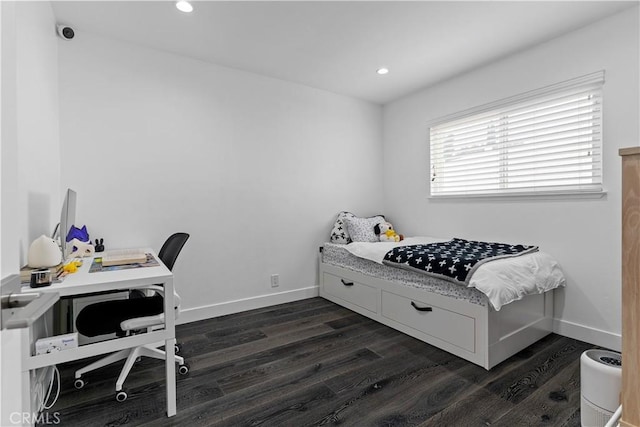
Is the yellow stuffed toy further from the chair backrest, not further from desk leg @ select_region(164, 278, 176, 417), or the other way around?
desk leg @ select_region(164, 278, 176, 417)

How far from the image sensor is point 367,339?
2.59 meters

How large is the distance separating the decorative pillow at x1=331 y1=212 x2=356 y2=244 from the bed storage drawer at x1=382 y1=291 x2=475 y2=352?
3.05ft

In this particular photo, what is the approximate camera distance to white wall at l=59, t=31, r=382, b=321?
2588mm

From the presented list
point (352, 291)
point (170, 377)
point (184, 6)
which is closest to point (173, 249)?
point (170, 377)

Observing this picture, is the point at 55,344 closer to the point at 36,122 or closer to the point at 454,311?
the point at 36,122

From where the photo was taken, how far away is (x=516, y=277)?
7.29ft

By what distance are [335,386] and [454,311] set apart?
103 centimetres

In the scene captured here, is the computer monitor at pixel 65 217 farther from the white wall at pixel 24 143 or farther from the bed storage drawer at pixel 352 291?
the bed storage drawer at pixel 352 291

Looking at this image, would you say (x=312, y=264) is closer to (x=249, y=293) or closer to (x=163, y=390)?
(x=249, y=293)

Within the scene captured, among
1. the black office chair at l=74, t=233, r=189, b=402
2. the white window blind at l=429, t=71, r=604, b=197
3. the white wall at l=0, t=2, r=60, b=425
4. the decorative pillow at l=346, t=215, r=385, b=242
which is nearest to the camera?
the white wall at l=0, t=2, r=60, b=425

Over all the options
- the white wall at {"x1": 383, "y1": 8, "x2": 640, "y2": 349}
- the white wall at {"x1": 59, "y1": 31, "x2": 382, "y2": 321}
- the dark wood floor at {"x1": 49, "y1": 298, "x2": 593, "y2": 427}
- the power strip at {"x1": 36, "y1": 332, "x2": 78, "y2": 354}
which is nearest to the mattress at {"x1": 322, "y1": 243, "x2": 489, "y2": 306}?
the white wall at {"x1": 59, "y1": 31, "x2": 382, "y2": 321}

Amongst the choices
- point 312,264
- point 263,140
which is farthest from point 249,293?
point 263,140

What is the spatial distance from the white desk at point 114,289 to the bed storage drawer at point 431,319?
1829 millimetres

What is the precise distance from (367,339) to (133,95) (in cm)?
291
